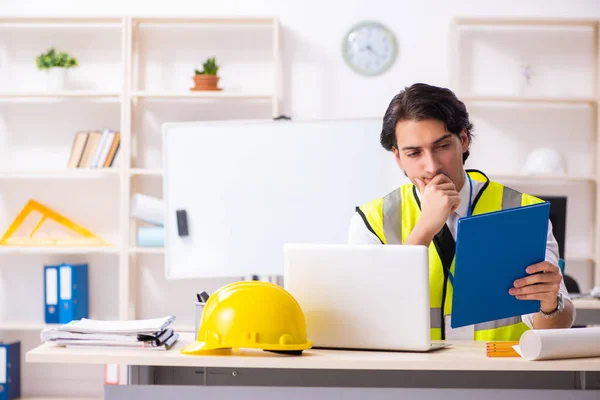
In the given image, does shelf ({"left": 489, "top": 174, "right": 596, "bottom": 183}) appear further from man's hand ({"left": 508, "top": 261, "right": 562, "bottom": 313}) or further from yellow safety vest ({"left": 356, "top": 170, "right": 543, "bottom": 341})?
man's hand ({"left": 508, "top": 261, "right": 562, "bottom": 313})

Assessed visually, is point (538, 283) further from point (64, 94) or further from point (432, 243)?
point (64, 94)

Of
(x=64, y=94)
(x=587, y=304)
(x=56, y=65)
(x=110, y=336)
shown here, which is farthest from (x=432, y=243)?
(x=56, y=65)

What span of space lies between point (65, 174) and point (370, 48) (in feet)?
6.17

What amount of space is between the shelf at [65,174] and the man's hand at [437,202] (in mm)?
2626

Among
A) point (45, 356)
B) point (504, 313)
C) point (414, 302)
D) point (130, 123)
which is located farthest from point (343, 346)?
point (130, 123)

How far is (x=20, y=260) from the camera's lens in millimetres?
4449

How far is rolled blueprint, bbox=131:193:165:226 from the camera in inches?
159

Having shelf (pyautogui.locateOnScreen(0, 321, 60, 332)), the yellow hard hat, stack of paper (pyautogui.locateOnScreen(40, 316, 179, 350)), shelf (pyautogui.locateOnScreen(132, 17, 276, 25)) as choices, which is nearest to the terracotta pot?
shelf (pyautogui.locateOnScreen(132, 17, 276, 25))

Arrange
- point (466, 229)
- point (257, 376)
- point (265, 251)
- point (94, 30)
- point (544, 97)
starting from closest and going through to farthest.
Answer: point (466, 229) < point (257, 376) < point (265, 251) < point (544, 97) < point (94, 30)

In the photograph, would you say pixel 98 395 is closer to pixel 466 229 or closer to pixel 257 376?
pixel 257 376

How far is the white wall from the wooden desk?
9.04 ft

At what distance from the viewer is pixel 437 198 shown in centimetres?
184

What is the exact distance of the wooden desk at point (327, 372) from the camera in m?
1.45

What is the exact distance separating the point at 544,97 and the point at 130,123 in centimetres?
223
